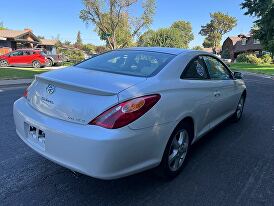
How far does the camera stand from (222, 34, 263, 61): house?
6750cm

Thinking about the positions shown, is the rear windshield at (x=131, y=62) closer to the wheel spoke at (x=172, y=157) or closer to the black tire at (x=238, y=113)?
the wheel spoke at (x=172, y=157)

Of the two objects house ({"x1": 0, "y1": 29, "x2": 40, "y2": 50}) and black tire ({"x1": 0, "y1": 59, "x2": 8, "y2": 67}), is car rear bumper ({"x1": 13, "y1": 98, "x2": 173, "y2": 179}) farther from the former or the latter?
house ({"x1": 0, "y1": 29, "x2": 40, "y2": 50})

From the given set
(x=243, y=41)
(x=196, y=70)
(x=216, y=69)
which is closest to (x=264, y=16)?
(x=216, y=69)

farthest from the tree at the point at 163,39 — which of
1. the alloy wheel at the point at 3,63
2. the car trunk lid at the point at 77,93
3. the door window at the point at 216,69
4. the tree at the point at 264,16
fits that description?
the car trunk lid at the point at 77,93

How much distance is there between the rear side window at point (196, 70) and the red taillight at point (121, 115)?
107cm

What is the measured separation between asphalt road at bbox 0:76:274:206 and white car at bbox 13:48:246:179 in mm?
305

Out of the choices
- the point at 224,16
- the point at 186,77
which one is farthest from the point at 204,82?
the point at 224,16

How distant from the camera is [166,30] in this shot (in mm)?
80312

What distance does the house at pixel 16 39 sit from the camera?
134ft

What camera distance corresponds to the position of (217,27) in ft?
301

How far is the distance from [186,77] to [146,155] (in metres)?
1.27

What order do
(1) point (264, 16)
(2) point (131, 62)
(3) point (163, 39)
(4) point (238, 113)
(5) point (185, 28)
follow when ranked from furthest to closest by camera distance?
(5) point (185, 28)
(3) point (163, 39)
(1) point (264, 16)
(4) point (238, 113)
(2) point (131, 62)

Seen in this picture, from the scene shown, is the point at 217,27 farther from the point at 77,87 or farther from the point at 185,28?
the point at 77,87

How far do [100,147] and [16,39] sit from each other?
43.1 metres
